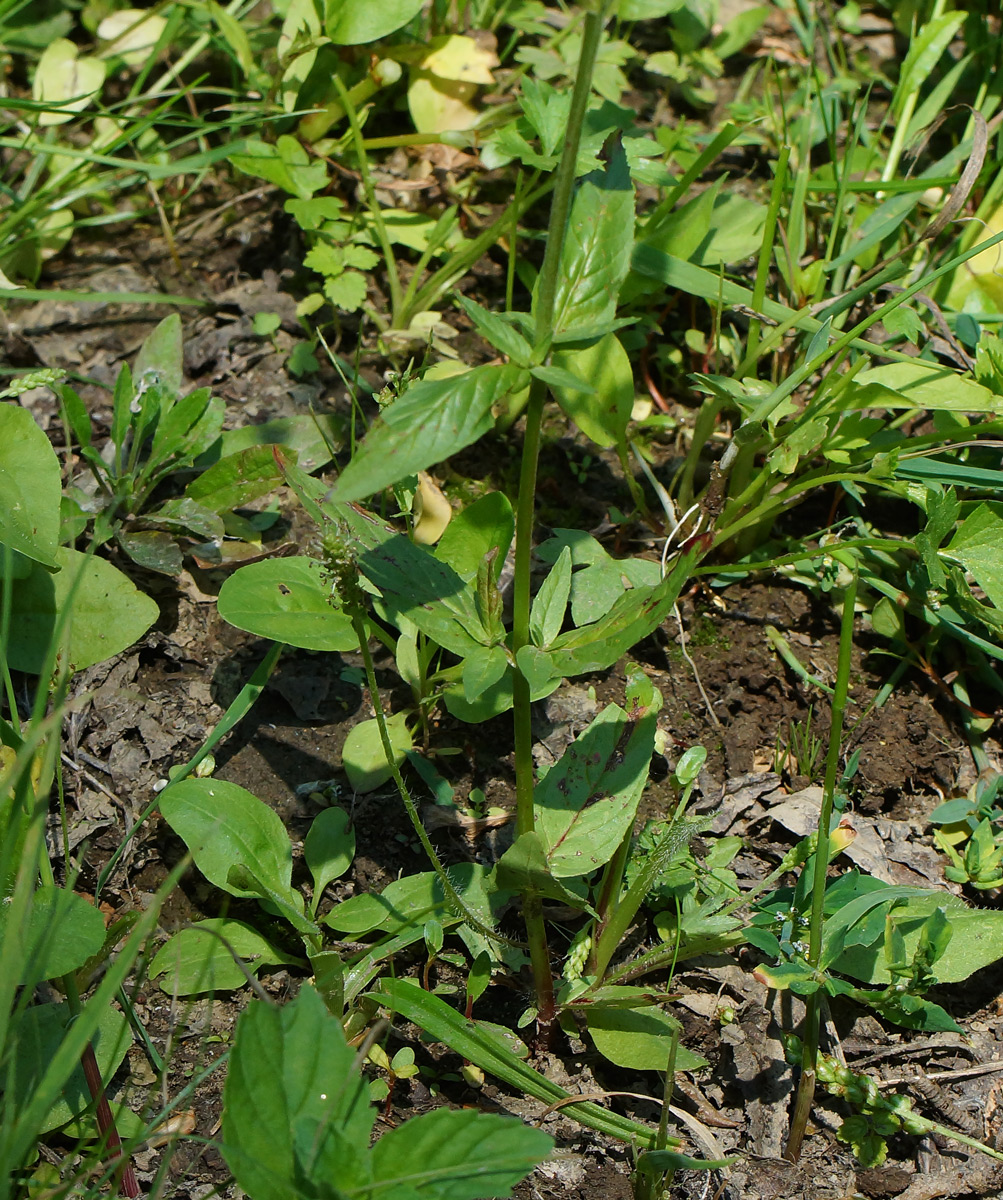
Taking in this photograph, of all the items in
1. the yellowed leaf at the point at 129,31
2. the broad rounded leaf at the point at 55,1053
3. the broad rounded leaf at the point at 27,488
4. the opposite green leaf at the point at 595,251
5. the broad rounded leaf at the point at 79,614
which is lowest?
the broad rounded leaf at the point at 55,1053

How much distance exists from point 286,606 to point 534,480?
2.31 feet

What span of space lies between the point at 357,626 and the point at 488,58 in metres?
2.23

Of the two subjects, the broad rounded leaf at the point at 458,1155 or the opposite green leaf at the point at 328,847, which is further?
the opposite green leaf at the point at 328,847

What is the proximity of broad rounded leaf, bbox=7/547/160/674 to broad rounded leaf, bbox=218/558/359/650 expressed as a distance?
1.17 ft

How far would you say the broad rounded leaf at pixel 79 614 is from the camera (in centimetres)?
223

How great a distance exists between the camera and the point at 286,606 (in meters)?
2.05

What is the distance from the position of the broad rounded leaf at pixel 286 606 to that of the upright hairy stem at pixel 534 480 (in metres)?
0.49

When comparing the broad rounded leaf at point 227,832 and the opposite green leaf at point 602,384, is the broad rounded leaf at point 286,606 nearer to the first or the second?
the broad rounded leaf at point 227,832

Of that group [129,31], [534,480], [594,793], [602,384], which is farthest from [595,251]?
[129,31]

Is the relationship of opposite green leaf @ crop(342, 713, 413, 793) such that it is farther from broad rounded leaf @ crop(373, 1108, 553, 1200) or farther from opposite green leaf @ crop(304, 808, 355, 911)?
broad rounded leaf @ crop(373, 1108, 553, 1200)

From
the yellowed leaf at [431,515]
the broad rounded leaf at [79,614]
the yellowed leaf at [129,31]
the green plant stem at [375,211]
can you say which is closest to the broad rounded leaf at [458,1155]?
the broad rounded leaf at [79,614]

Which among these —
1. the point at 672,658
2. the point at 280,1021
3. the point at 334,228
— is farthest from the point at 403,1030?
the point at 334,228

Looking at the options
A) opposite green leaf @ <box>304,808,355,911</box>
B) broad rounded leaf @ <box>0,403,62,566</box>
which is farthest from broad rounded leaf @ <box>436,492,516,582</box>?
broad rounded leaf @ <box>0,403,62,566</box>

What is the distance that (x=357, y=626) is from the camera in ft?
5.52
